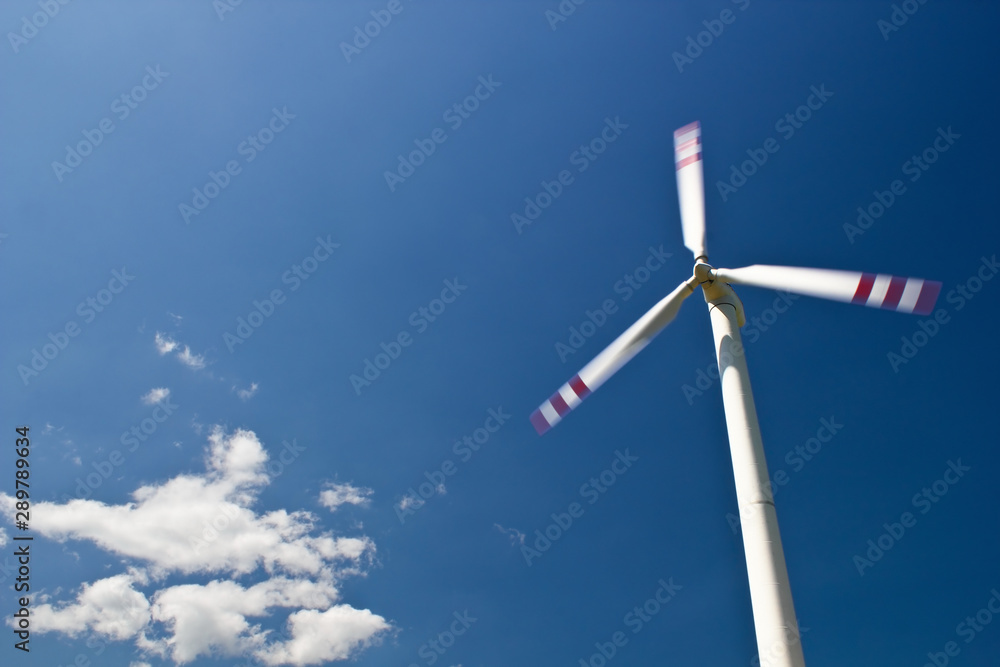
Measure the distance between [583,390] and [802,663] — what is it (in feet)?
33.0

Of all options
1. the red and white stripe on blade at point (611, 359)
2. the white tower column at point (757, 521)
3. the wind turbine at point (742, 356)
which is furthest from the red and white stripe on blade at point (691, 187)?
the white tower column at point (757, 521)

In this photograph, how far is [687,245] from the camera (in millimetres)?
21781

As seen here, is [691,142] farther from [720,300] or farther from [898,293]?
[898,293]

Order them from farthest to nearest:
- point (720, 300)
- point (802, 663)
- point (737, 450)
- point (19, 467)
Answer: point (19, 467) → point (720, 300) → point (737, 450) → point (802, 663)

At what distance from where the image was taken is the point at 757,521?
15.4 metres

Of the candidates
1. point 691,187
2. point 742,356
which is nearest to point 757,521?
point 742,356

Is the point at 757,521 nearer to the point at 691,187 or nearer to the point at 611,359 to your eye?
the point at 611,359

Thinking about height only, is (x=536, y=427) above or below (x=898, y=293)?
above

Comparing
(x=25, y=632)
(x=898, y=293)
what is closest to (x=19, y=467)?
(x=25, y=632)

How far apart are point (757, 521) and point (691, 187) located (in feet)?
40.6

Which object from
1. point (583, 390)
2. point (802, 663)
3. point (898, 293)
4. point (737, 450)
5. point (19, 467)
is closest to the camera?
point (802, 663)

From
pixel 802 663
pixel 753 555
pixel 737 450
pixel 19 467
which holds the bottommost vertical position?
pixel 802 663

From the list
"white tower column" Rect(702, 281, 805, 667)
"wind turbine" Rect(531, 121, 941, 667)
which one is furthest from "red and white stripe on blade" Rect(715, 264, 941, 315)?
"white tower column" Rect(702, 281, 805, 667)

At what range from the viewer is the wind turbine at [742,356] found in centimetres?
1458
